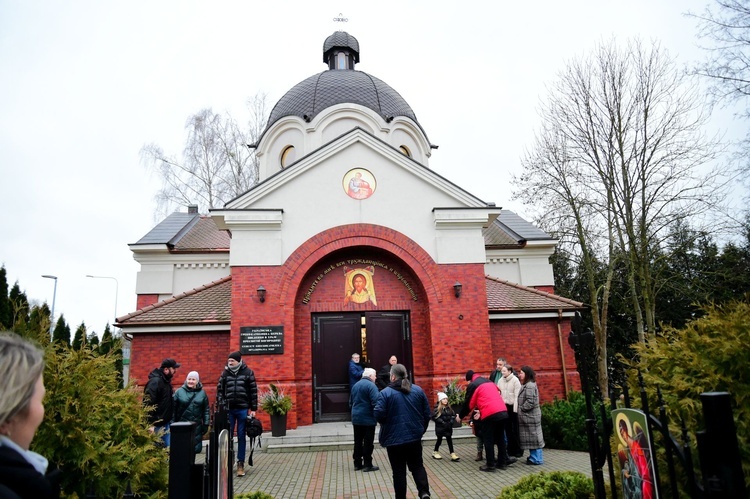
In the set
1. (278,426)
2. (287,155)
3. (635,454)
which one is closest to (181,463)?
(635,454)

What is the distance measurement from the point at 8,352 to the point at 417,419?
16.4ft

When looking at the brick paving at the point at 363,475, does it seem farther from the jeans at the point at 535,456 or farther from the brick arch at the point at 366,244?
the brick arch at the point at 366,244

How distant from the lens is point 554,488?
5.38 m

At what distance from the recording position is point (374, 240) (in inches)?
505

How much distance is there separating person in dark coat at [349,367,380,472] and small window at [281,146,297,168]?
11.2 m

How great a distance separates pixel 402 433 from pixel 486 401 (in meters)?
2.68

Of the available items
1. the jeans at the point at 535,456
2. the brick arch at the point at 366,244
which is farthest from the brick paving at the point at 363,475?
the brick arch at the point at 366,244

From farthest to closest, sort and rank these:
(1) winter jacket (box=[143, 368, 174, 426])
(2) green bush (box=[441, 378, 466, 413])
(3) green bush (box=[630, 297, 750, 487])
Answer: (2) green bush (box=[441, 378, 466, 413])
(1) winter jacket (box=[143, 368, 174, 426])
(3) green bush (box=[630, 297, 750, 487])

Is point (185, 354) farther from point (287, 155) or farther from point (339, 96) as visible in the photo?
point (339, 96)

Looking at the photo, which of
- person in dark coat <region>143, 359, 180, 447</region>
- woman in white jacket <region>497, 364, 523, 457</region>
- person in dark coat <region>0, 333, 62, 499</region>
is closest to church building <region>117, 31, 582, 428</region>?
woman in white jacket <region>497, 364, 523, 457</region>

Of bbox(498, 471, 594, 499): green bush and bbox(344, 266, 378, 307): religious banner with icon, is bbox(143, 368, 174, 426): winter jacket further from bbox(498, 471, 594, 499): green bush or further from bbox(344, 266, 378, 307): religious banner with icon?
bbox(344, 266, 378, 307): religious banner with icon

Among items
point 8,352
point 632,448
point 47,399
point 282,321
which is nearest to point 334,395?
point 282,321

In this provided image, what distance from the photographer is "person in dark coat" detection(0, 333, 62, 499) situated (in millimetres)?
1568

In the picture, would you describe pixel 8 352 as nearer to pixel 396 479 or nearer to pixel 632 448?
pixel 632 448
